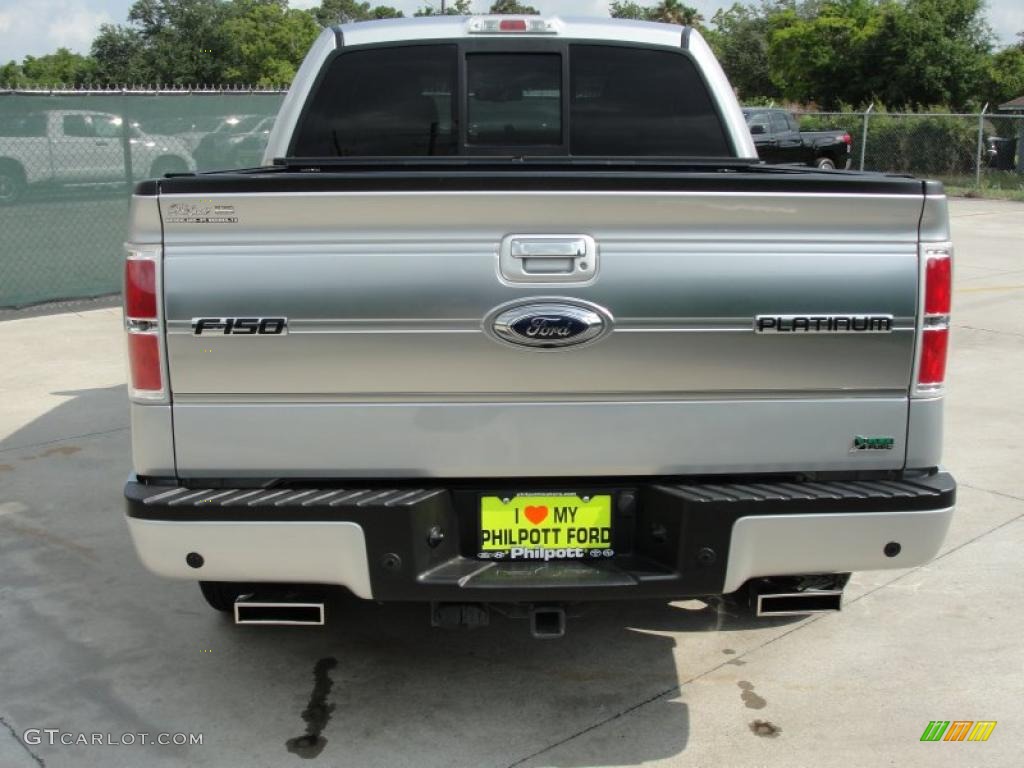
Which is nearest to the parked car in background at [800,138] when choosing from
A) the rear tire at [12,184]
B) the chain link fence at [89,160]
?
the chain link fence at [89,160]

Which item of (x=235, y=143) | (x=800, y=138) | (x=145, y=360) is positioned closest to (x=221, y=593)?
(x=145, y=360)

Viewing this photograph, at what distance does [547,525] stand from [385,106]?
7.89 ft

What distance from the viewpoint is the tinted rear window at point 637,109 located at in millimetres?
4992

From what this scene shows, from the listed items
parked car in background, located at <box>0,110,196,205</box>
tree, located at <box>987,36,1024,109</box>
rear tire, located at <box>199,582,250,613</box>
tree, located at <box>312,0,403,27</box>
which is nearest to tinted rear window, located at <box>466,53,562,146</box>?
rear tire, located at <box>199,582,250,613</box>

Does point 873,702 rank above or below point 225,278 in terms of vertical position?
below

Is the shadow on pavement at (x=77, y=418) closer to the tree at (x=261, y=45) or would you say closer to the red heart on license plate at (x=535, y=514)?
the red heart on license plate at (x=535, y=514)

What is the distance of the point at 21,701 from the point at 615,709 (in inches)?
78.6

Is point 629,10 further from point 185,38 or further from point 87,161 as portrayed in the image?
point 87,161

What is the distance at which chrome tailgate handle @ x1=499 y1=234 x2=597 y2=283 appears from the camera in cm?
310

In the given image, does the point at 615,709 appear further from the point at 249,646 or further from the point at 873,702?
the point at 249,646

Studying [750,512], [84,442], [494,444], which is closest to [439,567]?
[494,444]

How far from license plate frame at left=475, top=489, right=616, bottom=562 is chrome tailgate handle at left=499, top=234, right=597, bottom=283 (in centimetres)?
63

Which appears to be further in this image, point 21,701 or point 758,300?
point 21,701

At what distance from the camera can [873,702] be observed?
3.80 meters
